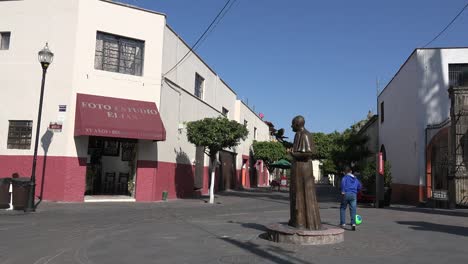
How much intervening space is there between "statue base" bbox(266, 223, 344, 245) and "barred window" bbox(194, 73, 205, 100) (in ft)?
64.5

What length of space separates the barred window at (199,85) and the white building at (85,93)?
→ 5773 millimetres

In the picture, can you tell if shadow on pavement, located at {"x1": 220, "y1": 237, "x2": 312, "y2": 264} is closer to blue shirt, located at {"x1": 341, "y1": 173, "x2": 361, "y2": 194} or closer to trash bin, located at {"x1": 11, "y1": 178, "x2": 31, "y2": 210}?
blue shirt, located at {"x1": 341, "y1": 173, "x2": 361, "y2": 194}

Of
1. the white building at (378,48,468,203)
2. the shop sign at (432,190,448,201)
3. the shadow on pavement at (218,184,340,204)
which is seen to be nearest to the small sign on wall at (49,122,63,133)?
the shadow on pavement at (218,184,340,204)

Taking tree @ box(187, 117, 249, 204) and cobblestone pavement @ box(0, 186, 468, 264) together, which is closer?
cobblestone pavement @ box(0, 186, 468, 264)

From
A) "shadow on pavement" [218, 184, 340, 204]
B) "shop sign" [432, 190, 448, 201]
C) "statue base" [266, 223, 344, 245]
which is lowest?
"statue base" [266, 223, 344, 245]

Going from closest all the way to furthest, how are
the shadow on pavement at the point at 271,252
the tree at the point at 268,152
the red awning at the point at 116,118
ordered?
1. the shadow on pavement at the point at 271,252
2. the red awning at the point at 116,118
3. the tree at the point at 268,152

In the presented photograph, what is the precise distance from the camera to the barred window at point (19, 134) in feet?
65.3

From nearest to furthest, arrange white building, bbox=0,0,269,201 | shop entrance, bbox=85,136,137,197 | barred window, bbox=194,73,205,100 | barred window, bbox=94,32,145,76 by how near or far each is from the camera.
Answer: white building, bbox=0,0,269,201
barred window, bbox=94,32,145,76
shop entrance, bbox=85,136,137,197
barred window, bbox=194,73,205,100

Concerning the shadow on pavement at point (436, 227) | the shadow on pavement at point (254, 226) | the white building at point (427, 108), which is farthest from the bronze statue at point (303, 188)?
the white building at point (427, 108)

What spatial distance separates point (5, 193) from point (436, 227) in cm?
1413

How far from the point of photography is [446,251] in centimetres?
885

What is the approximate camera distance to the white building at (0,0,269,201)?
64.0 ft

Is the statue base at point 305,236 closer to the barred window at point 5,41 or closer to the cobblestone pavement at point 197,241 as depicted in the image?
the cobblestone pavement at point 197,241

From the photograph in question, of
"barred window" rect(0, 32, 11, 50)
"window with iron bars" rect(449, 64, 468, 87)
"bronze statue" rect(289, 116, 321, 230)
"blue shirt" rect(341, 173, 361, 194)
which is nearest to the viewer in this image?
"bronze statue" rect(289, 116, 321, 230)
